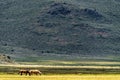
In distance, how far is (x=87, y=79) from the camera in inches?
3263

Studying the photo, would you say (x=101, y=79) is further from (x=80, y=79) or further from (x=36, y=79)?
(x=36, y=79)

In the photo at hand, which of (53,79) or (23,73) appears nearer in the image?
(53,79)

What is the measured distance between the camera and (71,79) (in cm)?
8144

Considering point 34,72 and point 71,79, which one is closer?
point 71,79

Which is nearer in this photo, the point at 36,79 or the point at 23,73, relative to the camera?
the point at 36,79

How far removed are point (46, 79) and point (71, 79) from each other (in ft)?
11.4

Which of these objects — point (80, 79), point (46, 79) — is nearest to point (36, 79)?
point (46, 79)

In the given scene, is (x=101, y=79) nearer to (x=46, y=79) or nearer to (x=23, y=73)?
(x=46, y=79)

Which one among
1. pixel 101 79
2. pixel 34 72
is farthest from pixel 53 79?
pixel 34 72

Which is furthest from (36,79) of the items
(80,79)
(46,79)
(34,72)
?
(34,72)

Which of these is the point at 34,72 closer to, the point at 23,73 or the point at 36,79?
the point at 23,73

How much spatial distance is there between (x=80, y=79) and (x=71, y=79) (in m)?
1.98

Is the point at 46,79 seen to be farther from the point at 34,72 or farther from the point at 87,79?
the point at 34,72

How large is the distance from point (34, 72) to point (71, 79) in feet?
70.9
